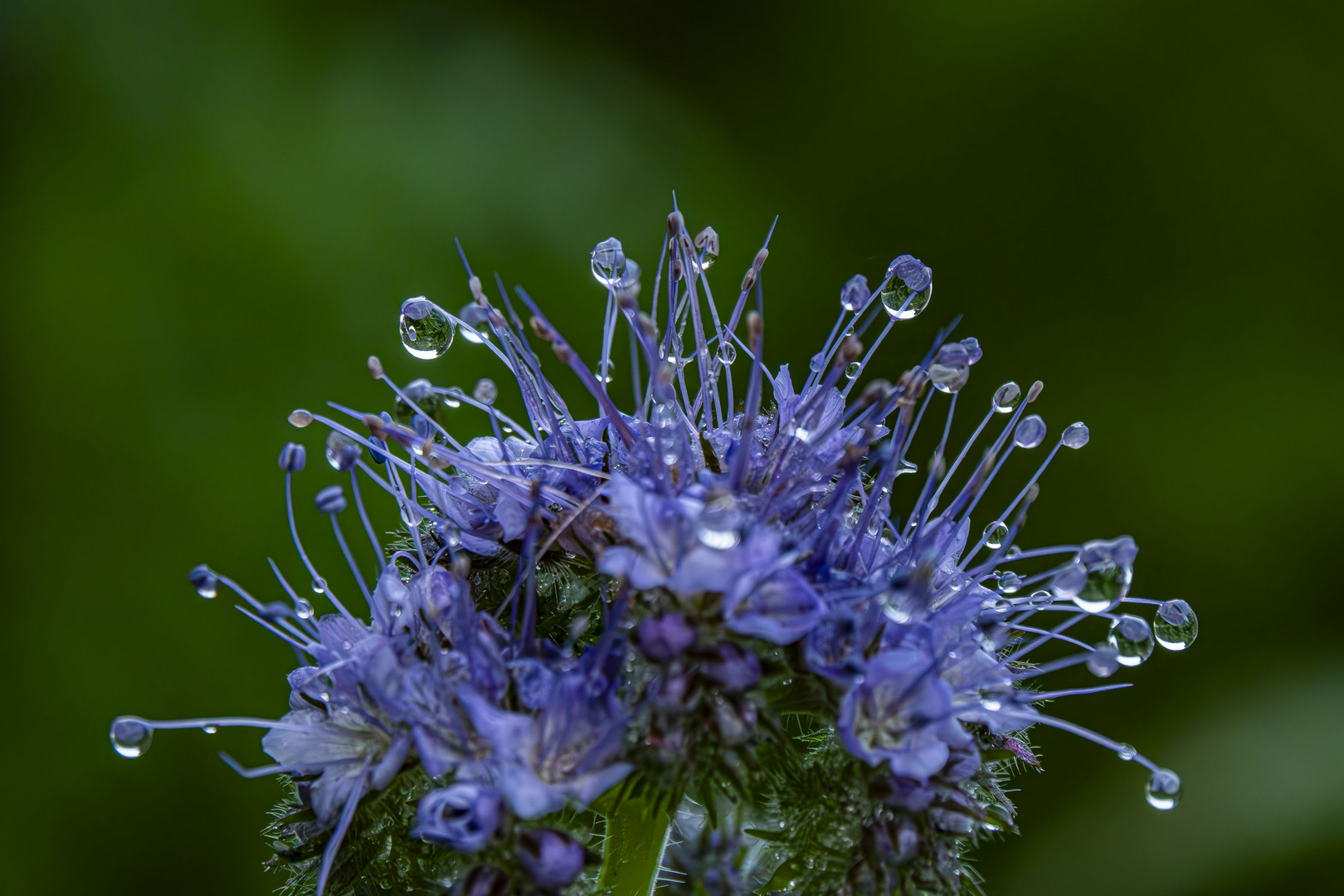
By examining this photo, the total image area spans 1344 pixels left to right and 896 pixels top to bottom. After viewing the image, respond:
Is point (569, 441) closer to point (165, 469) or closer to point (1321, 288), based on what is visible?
point (165, 469)

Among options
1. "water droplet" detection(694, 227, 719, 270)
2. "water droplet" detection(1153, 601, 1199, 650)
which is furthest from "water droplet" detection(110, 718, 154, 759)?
"water droplet" detection(1153, 601, 1199, 650)

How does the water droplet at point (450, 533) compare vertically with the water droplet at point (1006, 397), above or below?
below

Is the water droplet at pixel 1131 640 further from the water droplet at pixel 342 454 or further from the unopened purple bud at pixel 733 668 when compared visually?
the water droplet at pixel 342 454

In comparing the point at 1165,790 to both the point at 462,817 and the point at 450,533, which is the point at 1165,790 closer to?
the point at 462,817

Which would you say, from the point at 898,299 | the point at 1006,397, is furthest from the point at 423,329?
the point at 1006,397

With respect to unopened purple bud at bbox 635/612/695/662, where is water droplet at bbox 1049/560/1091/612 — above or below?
above

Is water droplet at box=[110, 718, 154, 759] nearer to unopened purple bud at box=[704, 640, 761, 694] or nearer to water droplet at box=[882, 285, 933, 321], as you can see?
unopened purple bud at box=[704, 640, 761, 694]

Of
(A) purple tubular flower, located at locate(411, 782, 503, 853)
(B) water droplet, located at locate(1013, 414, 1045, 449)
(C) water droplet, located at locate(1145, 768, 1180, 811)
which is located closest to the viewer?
(A) purple tubular flower, located at locate(411, 782, 503, 853)

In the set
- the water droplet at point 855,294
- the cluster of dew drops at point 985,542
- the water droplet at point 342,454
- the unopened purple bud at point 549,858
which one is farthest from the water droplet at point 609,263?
the unopened purple bud at point 549,858
